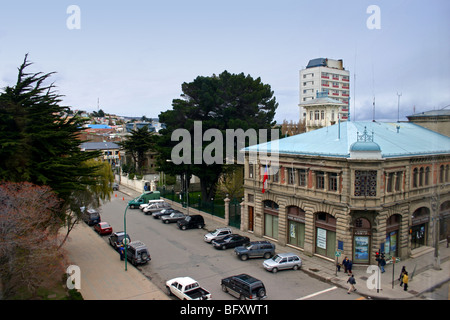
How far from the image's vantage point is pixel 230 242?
34.7 m

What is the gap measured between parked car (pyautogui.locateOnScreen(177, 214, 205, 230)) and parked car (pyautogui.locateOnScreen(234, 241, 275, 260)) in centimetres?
1156

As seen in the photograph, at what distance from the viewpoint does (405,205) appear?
31.2 m

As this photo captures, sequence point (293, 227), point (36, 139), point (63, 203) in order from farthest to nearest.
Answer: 1. point (293, 227)
2. point (63, 203)
3. point (36, 139)

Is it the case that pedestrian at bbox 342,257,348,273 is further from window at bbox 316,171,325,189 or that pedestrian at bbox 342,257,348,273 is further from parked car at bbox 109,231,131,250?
parked car at bbox 109,231,131,250

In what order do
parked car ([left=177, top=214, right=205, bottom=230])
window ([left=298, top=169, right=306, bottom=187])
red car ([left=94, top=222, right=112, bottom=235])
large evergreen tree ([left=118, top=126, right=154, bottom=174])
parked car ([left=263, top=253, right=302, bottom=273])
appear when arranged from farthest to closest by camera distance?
large evergreen tree ([left=118, top=126, right=154, bottom=174]) < parked car ([left=177, top=214, right=205, bottom=230]) < red car ([left=94, top=222, right=112, bottom=235]) < window ([left=298, top=169, right=306, bottom=187]) < parked car ([left=263, top=253, right=302, bottom=273])

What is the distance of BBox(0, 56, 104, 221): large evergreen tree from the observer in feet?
85.6

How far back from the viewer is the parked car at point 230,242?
113 ft

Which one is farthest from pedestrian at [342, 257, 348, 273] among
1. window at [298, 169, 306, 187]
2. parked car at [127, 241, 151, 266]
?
parked car at [127, 241, 151, 266]

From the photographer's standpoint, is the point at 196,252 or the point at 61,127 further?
the point at 196,252

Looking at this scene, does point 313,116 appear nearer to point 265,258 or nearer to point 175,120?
point 175,120

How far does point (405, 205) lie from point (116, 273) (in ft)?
81.1

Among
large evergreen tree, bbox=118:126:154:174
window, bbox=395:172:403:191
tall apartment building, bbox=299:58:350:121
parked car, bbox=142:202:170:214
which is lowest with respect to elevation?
parked car, bbox=142:202:170:214

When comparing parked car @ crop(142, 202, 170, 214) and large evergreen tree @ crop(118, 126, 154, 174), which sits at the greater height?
large evergreen tree @ crop(118, 126, 154, 174)
